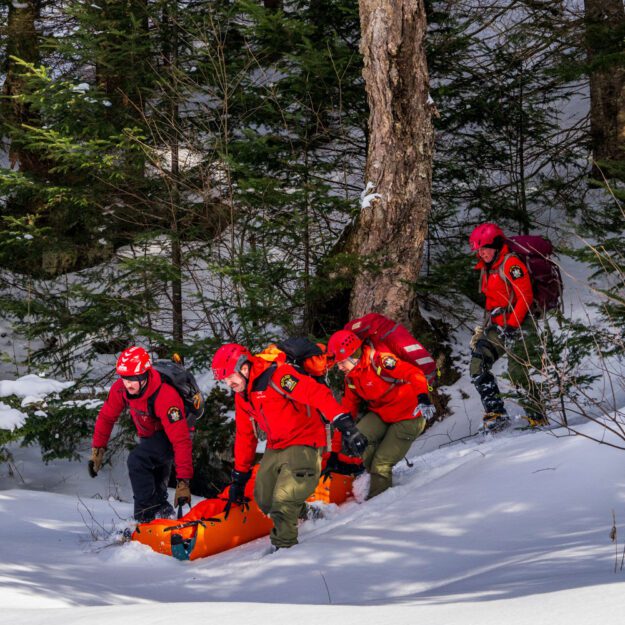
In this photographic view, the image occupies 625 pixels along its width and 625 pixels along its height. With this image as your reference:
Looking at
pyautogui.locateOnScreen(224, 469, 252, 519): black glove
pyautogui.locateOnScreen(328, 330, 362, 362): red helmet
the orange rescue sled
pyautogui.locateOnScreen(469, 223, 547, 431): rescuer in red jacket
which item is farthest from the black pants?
pyautogui.locateOnScreen(469, 223, 547, 431): rescuer in red jacket

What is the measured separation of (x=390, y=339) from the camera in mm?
6578

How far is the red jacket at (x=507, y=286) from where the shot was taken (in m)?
7.31

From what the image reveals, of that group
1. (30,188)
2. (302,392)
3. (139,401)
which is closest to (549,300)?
(302,392)

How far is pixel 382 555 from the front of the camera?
192 inches

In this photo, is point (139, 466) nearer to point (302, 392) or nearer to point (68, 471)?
point (302, 392)

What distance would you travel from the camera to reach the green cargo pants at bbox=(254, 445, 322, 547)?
219 inches

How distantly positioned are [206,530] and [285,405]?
48.3 inches

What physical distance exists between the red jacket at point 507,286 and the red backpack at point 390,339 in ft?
3.80

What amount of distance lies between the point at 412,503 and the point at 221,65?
21.4 feet

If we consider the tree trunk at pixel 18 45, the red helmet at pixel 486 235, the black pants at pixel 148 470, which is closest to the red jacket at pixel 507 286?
the red helmet at pixel 486 235

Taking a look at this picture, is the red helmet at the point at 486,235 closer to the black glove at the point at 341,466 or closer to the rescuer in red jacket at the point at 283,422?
the black glove at the point at 341,466

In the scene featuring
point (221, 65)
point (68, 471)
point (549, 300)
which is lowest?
point (68, 471)

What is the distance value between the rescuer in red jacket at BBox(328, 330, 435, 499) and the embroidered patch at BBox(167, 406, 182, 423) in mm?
1547

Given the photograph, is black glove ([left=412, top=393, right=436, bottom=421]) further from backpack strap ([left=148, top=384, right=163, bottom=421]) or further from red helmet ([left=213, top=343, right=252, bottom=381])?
backpack strap ([left=148, top=384, right=163, bottom=421])
